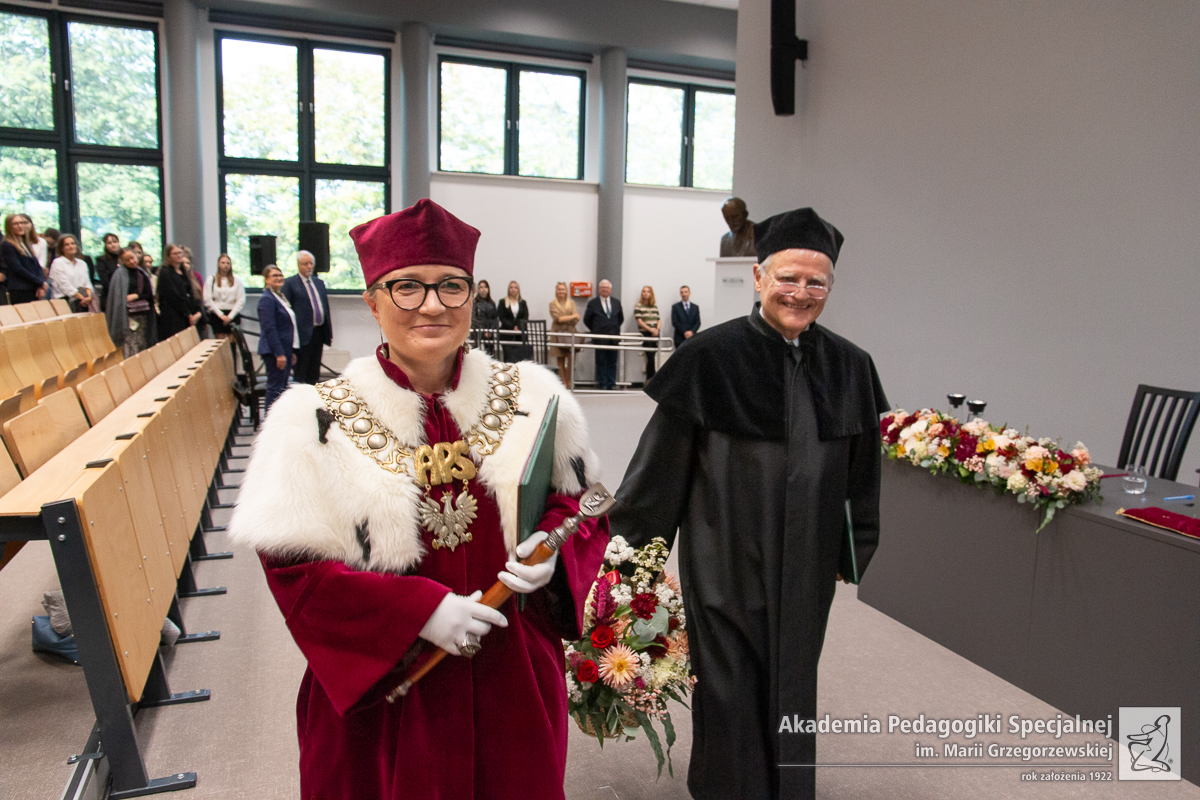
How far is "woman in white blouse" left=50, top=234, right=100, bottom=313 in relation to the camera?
8.96 m

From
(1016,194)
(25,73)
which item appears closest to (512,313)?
(25,73)

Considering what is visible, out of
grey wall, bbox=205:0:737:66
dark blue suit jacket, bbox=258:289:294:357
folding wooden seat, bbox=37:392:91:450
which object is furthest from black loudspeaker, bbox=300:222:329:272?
folding wooden seat, bbox=37:392:91:450

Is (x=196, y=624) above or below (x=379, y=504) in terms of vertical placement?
below

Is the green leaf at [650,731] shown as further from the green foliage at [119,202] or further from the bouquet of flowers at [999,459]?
the green foliage at [119,202]

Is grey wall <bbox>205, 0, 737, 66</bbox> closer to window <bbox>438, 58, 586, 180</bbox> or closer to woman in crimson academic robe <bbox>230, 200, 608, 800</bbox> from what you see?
window <bbox>438, 58, 586, 180</bbox>

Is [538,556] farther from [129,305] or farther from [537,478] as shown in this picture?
[129,305]

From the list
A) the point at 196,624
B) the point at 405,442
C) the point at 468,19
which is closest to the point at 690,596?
the point at 405,442

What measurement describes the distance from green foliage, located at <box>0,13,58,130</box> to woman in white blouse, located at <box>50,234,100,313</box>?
3680mm

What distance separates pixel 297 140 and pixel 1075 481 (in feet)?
40.5

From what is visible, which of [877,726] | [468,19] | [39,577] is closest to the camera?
[877,726]

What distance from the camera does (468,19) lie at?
12.2 meters

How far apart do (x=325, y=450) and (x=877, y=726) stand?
7.87 feet

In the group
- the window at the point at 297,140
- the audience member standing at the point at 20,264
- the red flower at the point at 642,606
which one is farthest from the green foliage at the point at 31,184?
the red flower at the point at 642,606

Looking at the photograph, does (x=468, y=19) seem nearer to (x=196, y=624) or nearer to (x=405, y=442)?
(x=196, y=624)
